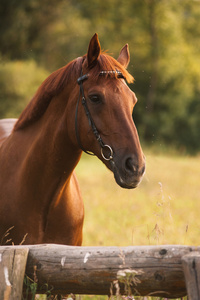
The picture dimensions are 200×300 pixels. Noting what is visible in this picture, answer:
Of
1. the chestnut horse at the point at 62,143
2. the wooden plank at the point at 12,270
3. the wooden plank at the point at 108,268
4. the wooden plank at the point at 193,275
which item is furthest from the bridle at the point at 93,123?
the wooden plank at the point at 193,275

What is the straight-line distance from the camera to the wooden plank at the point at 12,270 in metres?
2.57

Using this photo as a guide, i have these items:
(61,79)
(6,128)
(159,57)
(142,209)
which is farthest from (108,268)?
(159,57)

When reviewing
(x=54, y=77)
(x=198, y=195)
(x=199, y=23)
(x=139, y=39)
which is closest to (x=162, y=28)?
(x=139, y=39)

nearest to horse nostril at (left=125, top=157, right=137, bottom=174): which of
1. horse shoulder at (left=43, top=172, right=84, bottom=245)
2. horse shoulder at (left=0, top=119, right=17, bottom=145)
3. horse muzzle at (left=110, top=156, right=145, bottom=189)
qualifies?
horse muzzle at (left=110, top=156, right=145, bottom=189)

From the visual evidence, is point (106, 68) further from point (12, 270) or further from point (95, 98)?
point (12, 270)

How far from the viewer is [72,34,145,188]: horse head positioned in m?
3.07

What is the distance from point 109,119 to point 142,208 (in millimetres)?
6986

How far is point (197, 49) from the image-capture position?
35.5m

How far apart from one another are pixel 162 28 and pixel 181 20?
288 centimetres

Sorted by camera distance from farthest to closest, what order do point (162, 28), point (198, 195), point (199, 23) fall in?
point (199, 23) → point (162, 28) → point (198, 195)

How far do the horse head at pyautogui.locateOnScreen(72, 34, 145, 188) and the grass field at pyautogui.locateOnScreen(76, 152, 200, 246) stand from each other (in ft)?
2.12

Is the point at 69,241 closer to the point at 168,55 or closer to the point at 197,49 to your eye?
the point at 168,55

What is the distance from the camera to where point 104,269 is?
8.23ft

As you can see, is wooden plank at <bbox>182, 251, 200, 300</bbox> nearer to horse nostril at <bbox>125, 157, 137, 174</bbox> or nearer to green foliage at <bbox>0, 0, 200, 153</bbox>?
horse nostril at <bbox>125, 157, 137, 174</bbox>
